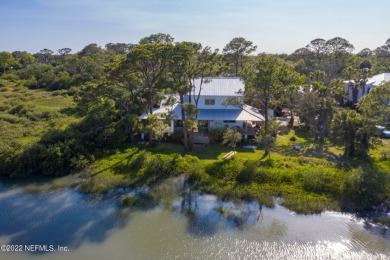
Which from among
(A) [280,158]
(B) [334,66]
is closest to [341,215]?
(A) [280,158]

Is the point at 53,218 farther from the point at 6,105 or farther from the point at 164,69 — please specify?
the point at 6,105

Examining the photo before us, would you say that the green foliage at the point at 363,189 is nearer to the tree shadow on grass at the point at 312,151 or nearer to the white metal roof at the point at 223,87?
the tree shadow on grass at the point at 312,151

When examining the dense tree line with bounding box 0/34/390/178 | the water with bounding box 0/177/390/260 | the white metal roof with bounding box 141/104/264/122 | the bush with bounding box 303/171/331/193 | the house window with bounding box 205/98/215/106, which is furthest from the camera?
the house window with bounding box 205/98/215/106

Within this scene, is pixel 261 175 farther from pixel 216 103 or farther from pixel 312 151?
pixel 216 103

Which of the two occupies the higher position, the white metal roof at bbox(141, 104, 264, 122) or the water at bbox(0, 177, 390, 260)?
the white metal roof at bbox(141, 104, 264, 122)

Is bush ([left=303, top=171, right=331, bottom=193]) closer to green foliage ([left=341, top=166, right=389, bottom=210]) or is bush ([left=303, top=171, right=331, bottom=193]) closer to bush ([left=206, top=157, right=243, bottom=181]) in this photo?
green foliage ([left=341, top=166, right=389, bottom=210])

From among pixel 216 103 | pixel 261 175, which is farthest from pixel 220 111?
pixel 261 175

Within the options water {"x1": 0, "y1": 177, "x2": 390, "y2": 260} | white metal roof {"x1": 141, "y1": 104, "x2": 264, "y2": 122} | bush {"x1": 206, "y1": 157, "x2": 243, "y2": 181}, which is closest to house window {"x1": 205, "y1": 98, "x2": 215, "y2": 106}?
white metal roof {"x1": 141, "y1": 104, "x2": 264, "y2": 122}
